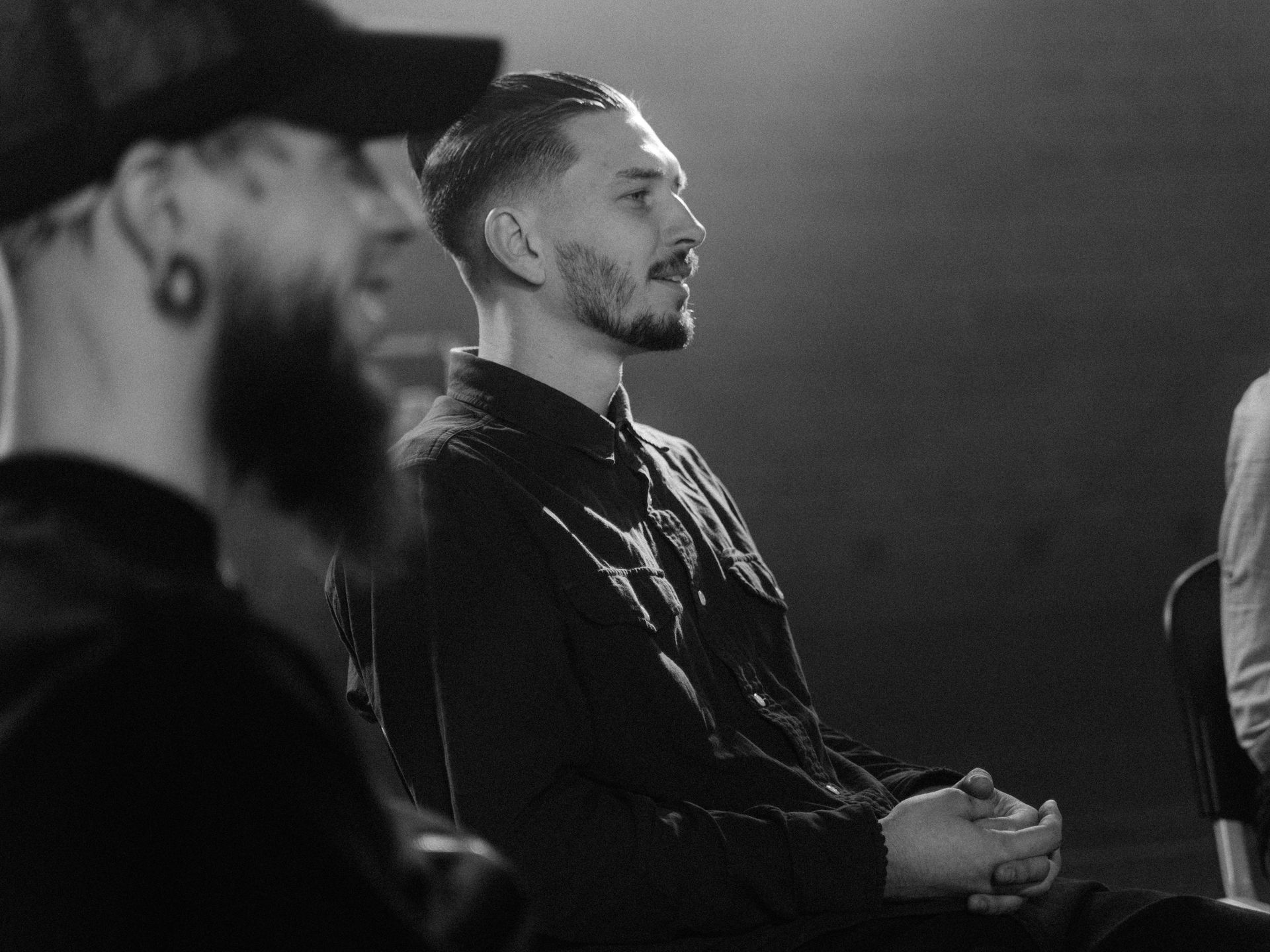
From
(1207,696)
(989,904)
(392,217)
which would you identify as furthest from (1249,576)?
(392,217)

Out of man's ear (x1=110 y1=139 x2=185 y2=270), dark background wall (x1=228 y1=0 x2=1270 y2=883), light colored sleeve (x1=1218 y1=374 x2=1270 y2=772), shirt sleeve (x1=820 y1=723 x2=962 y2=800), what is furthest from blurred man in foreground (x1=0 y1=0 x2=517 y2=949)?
dark background wall (x1=228 y1=0 x2=1270 y2=883)

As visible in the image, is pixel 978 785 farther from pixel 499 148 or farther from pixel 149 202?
pixel 149 202

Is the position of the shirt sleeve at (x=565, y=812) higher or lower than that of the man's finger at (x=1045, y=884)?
higher

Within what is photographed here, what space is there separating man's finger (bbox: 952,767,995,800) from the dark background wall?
3.20 metres

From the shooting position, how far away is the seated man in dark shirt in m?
1.11

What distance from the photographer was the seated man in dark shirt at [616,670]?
3.63 ft

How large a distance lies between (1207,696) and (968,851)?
564 millimetres

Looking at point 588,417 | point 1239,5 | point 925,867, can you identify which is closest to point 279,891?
point 925,867

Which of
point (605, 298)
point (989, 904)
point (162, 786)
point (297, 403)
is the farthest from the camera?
point (605, 298)

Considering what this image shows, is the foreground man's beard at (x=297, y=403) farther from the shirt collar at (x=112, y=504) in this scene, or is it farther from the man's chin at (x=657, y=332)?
the man's chin at (x=657, y=332)

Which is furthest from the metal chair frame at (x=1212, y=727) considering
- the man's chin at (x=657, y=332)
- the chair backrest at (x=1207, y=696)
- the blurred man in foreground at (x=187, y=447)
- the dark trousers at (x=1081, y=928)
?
the blurred man in foreground at (x=187, y=447)

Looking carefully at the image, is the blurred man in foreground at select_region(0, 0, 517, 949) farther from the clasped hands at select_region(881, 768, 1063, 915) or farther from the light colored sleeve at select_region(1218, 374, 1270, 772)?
the light colored sleeve at select_region(1218, 374, 1270, 772)

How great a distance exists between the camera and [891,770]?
146 centimetres

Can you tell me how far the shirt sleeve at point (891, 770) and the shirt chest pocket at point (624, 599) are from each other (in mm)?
277
